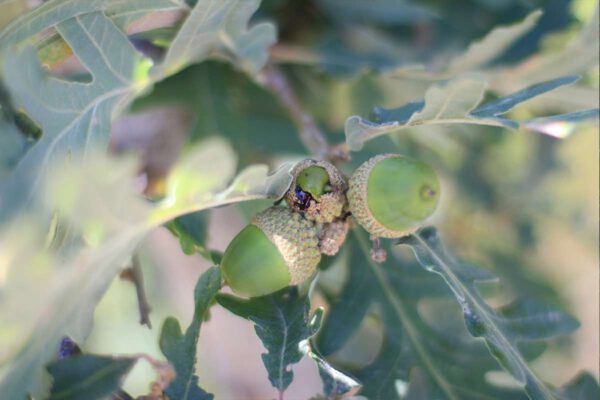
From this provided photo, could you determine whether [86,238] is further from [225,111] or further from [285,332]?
[225,111]

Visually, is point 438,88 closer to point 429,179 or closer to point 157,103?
point 429,179

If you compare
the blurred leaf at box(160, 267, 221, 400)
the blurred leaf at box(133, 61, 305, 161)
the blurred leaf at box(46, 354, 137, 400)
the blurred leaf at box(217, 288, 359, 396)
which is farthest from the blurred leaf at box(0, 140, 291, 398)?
the blurred leaf at box(133, 61, 305, 161)

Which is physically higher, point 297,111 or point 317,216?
point 297,111

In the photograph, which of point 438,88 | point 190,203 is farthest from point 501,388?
point 190,203

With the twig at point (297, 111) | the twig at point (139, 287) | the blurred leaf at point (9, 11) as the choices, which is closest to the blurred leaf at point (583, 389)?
the twig at point (297, 111)

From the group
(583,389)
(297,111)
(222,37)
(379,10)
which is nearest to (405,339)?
(583,389)

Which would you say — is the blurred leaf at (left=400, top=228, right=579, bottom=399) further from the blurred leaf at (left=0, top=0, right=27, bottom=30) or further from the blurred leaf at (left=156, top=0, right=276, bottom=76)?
the blurred leaf at (left=0, top=0, right=27, bottom=30)
